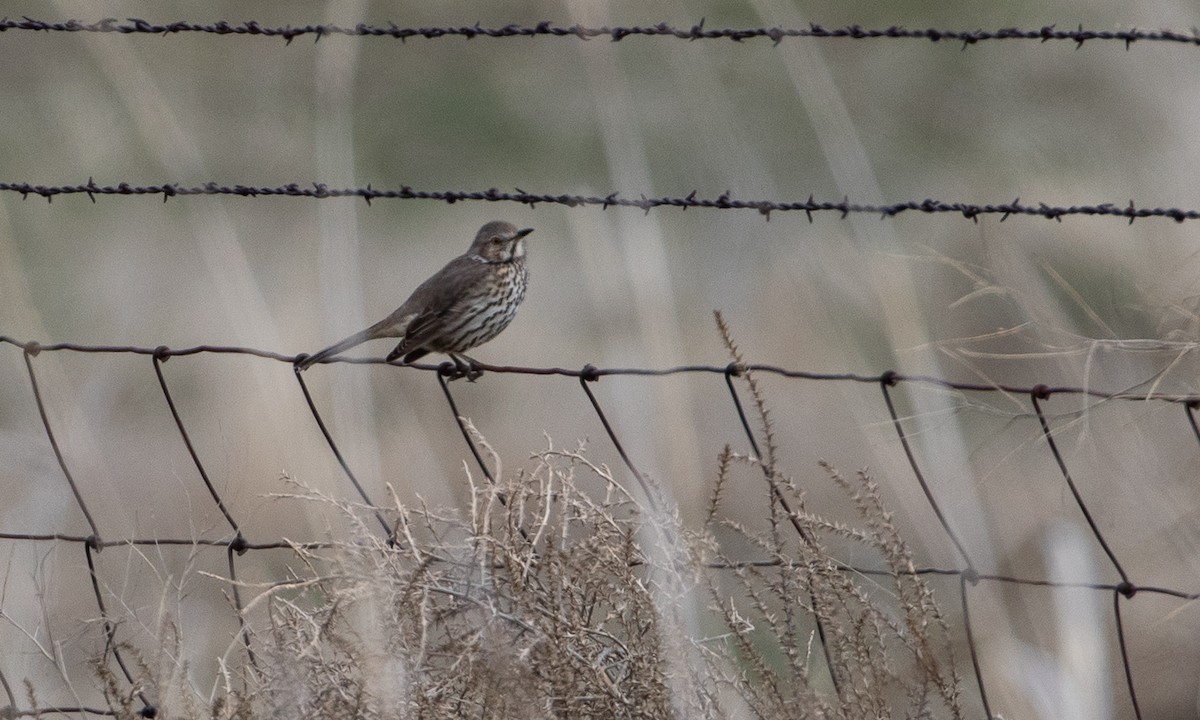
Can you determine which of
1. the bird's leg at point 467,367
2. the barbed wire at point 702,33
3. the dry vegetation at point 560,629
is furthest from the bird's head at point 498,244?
the dry vegetation at point 560,629

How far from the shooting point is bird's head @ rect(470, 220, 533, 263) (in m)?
6.53

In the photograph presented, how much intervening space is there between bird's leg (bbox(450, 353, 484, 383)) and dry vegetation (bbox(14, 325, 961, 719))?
52.8 inches

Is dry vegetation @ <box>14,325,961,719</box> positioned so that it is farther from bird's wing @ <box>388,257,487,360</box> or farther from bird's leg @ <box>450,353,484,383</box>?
bird's wing @ <box>388,257,487,360</box>

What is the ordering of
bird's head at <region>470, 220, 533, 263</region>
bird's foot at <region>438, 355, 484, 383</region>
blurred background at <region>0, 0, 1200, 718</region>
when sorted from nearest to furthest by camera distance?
bird's foot at <region>438, 355, 484, 383</region>
blurred background at <region>0, 0, 1200, 718</region>
bird's head at <region>470, 220, 533, 263</region>

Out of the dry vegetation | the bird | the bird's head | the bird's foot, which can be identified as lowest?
the dry vegetation

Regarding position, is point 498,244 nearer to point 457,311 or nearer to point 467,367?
point 457,311

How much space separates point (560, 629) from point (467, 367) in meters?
2.04

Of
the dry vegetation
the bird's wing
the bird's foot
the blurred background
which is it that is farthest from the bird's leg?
the dry vegetation

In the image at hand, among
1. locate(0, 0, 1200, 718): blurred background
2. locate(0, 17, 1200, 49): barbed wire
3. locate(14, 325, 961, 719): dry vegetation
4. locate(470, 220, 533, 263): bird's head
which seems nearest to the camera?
locate(14, 325, 961, 719): dry vegetation

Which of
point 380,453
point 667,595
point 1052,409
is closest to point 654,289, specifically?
point 380,453

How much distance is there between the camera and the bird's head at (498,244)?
21.4ft

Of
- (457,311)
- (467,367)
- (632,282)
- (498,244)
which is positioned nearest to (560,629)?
(467,367)

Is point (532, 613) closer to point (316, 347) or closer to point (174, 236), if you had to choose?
point (316, 347)

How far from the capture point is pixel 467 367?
504 cm
